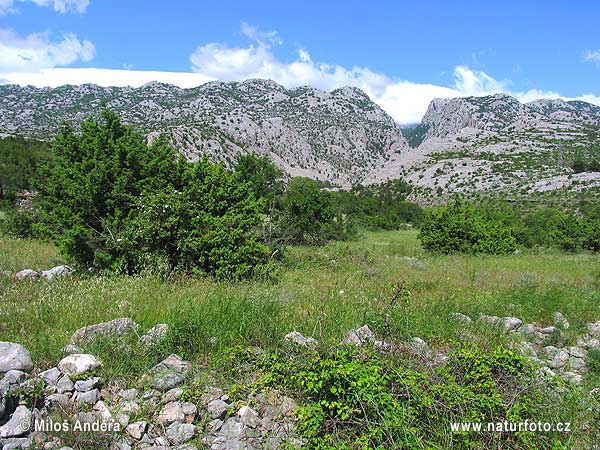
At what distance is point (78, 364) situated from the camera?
166 inches

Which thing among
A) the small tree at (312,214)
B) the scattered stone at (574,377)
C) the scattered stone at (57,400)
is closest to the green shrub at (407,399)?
the scattered stone at (574,377)

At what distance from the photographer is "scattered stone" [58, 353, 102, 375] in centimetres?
417

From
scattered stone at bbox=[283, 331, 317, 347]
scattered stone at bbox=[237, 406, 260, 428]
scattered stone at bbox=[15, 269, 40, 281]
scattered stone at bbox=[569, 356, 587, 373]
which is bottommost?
scattered stone at bbox=[15, 269, 40, 281]

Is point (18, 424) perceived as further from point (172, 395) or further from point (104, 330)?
point (104, 330)

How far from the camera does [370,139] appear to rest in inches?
7023

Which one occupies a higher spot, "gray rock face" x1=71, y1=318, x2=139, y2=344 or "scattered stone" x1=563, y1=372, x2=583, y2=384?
"gray rock face" x1=71, y1=318, x2=139, y2=344

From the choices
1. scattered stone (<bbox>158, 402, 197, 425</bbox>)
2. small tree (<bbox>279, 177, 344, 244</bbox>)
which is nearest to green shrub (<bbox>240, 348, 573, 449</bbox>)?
scattered stone (<bbox>158, 402, 197, 425</bbox>)

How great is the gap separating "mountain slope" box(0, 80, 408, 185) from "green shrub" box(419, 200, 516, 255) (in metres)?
86.3

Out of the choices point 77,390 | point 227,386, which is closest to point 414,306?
point 227,386

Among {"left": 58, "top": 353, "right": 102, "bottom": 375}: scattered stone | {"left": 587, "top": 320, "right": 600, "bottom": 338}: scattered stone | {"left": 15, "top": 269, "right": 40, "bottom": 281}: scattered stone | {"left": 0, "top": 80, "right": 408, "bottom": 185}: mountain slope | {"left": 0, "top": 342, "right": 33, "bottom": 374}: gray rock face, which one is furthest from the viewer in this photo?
{"left": 0, "top": 80, "right": 408, "bottom": 185}: mountain slope

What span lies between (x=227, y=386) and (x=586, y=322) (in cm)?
821

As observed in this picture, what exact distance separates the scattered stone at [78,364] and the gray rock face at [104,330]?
0.54m

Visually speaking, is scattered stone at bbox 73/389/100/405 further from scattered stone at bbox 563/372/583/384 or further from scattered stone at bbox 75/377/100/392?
scattered stone at bbox 563/372/583/384

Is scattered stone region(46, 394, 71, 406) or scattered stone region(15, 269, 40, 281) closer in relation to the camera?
scattered stone region(46, 394, 71, 406)
